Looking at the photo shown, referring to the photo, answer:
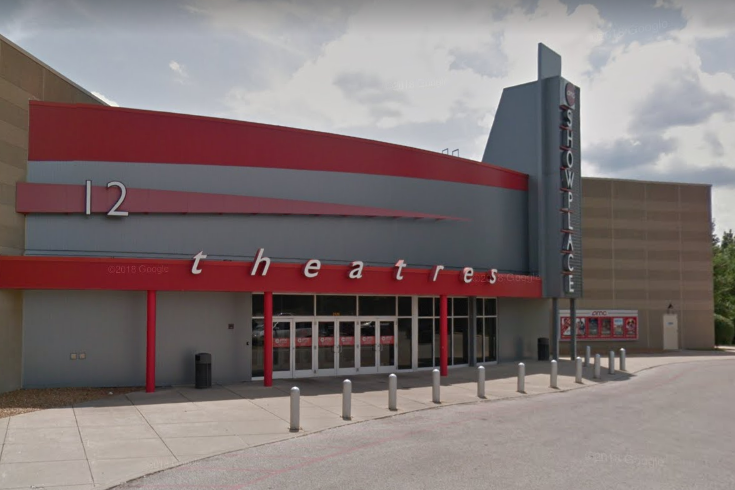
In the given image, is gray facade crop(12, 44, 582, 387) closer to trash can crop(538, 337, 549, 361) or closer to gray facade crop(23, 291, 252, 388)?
gray facade crop(23, 291, 252, 388)

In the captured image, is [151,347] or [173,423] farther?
[151,347]

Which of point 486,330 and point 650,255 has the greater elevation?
point 650,255

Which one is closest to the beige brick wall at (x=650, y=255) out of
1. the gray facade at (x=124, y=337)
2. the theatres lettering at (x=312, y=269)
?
the theatres lettering at (x=312, y=269)

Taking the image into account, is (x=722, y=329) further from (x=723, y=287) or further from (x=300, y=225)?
(x=300, y=225)

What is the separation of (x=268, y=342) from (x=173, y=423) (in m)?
5.84

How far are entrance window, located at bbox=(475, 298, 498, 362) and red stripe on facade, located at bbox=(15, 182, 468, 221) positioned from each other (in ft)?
25.2

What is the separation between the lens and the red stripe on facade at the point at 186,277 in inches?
666

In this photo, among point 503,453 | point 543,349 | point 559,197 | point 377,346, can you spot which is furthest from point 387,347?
point 503,453

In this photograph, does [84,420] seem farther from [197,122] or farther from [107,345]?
[197,122]

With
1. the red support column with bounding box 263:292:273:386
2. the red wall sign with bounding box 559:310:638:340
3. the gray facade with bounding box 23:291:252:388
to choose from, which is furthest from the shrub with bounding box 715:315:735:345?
the gray facade with bounding box 23:291:252:388

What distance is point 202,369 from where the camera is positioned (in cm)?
1859

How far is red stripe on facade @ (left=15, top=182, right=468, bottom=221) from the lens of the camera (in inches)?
715

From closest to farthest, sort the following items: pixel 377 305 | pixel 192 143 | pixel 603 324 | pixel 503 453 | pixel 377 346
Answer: pixel 503 453
pixel 192 143
pixel 377 346
pixel 377 305
pixel 603 324

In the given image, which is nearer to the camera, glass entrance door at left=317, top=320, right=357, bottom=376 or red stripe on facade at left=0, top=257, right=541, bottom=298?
red stripe on facade at left=0, top=257, right=541, bottom=298
